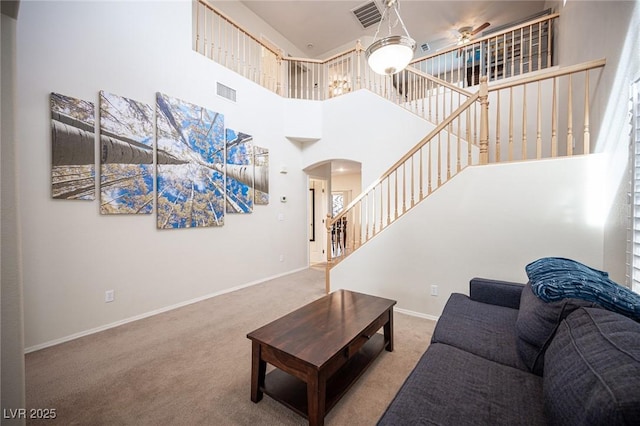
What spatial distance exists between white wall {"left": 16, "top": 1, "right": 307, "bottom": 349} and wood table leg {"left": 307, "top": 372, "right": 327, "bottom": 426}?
101 inches

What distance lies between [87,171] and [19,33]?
1.23 metres

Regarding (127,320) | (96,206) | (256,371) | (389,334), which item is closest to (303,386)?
(256,371)

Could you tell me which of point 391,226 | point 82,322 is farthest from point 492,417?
point 82,322

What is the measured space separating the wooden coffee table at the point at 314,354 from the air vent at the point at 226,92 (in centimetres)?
343

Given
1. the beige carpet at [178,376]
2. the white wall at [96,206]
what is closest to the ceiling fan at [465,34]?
the white wall at [96,206]

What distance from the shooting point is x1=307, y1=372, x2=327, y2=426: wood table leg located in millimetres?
1366

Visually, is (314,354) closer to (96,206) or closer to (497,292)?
(497,292)

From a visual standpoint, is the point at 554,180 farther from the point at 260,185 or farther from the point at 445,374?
the point at 260,185

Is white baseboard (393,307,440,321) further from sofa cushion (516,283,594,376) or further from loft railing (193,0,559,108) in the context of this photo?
loft railing (193,0,559,108)

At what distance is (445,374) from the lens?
1239mm

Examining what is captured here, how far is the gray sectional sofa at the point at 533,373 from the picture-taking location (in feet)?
2.31

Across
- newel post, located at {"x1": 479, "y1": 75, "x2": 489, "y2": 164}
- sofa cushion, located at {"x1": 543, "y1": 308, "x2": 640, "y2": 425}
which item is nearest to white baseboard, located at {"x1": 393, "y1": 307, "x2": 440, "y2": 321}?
newel post, located at {"x1": 479, "y1": 75, "x2": 489, "y2": 164}

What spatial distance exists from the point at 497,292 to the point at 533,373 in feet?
3.08

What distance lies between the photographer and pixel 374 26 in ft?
19.0
